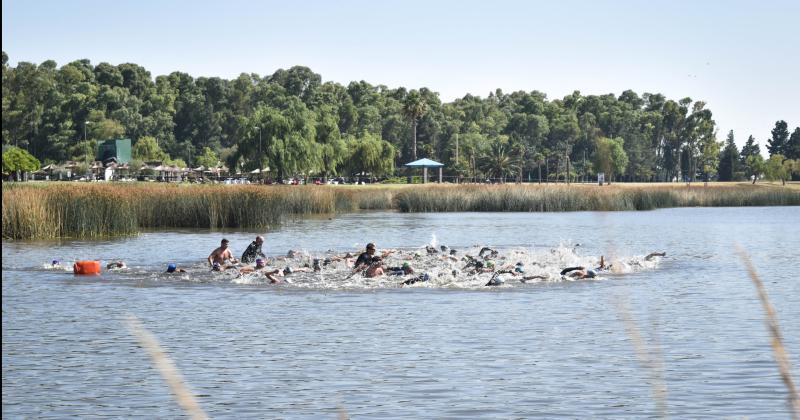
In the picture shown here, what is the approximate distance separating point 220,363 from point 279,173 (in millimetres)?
105563

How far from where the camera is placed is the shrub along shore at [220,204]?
4641cm

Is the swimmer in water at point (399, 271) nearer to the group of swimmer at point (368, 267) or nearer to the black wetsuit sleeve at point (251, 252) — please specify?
the group of swimmer at point (368, 267)

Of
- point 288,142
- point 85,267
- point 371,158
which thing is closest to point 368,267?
point 85,267

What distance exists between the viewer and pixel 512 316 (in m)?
24.2

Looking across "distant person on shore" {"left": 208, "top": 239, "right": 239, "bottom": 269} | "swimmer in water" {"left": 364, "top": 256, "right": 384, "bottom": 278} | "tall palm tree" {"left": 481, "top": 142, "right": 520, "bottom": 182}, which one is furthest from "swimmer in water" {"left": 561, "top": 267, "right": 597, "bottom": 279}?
"tall palm tree" {"left": 481, "top": 142, "right": 520, "bottom": 182}

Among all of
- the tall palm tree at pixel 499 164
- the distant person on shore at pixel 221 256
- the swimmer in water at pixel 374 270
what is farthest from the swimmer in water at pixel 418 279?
the tall palm tree at pixel 499 164

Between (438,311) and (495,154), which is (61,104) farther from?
(438,311)

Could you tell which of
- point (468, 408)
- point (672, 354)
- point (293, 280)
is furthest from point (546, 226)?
point (468, 408)

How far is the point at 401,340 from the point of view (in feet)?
67.3

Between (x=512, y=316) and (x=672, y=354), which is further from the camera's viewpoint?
(x=512, y=316)

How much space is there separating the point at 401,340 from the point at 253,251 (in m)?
14.8

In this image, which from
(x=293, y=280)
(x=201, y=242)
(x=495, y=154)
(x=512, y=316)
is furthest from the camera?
(x=495, y=154)

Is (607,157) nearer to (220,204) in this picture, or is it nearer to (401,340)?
(220,204)

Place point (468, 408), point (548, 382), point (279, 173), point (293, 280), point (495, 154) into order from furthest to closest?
point (495, 154)
point (279, 173)
point (293, 280)
point (548, 382)
point (468, 408)
